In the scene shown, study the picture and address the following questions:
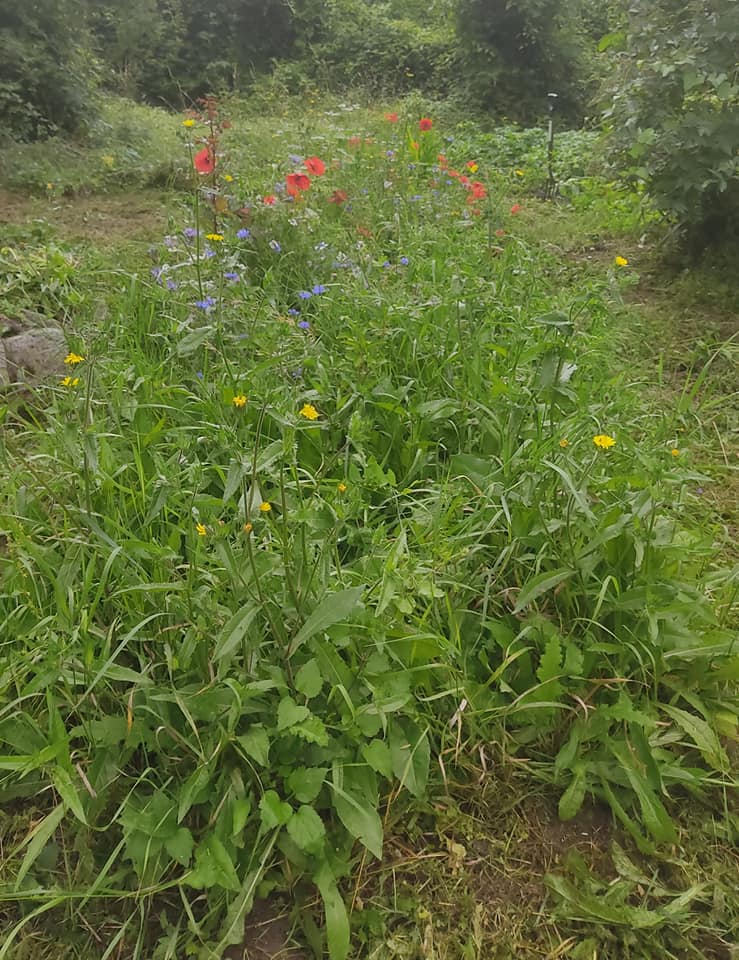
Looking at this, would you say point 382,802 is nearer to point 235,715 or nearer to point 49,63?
point 235,715

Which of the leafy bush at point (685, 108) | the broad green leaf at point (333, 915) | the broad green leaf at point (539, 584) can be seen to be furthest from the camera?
the leafy bush at point (685, 108)

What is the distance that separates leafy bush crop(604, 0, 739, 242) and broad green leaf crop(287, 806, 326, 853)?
335cm

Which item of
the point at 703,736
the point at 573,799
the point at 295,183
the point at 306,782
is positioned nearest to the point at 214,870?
the point at 306,782

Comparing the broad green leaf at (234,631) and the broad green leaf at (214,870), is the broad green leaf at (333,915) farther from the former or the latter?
the broad green leaf at (234,631)

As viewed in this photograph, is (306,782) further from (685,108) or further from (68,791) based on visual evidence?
(685,108)

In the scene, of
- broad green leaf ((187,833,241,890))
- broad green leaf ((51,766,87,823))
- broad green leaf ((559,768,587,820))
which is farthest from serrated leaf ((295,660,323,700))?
broad green leaf ((559,768,587,820))

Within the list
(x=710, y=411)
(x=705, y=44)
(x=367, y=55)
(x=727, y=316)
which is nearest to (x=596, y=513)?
(x=710, y=411)

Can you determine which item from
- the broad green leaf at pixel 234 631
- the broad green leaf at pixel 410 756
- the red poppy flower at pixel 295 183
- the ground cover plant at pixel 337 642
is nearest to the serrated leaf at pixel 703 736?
the ground cover plant at pixel 337 642

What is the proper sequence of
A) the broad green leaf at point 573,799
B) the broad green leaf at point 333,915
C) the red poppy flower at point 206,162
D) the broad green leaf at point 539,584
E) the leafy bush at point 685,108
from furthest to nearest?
the leafy bush at point 685,108 → the red poppy flower at point 206,162 → the broad green leaf at point 539,584 → the broad green leaf at point 573,799 → the broad green leaf at point 333,915

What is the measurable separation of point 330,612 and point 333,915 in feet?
1.70

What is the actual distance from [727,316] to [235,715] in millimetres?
3198

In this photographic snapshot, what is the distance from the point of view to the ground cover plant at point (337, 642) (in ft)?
4.18

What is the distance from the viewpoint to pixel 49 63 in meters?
5.44

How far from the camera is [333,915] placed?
1212 mm
